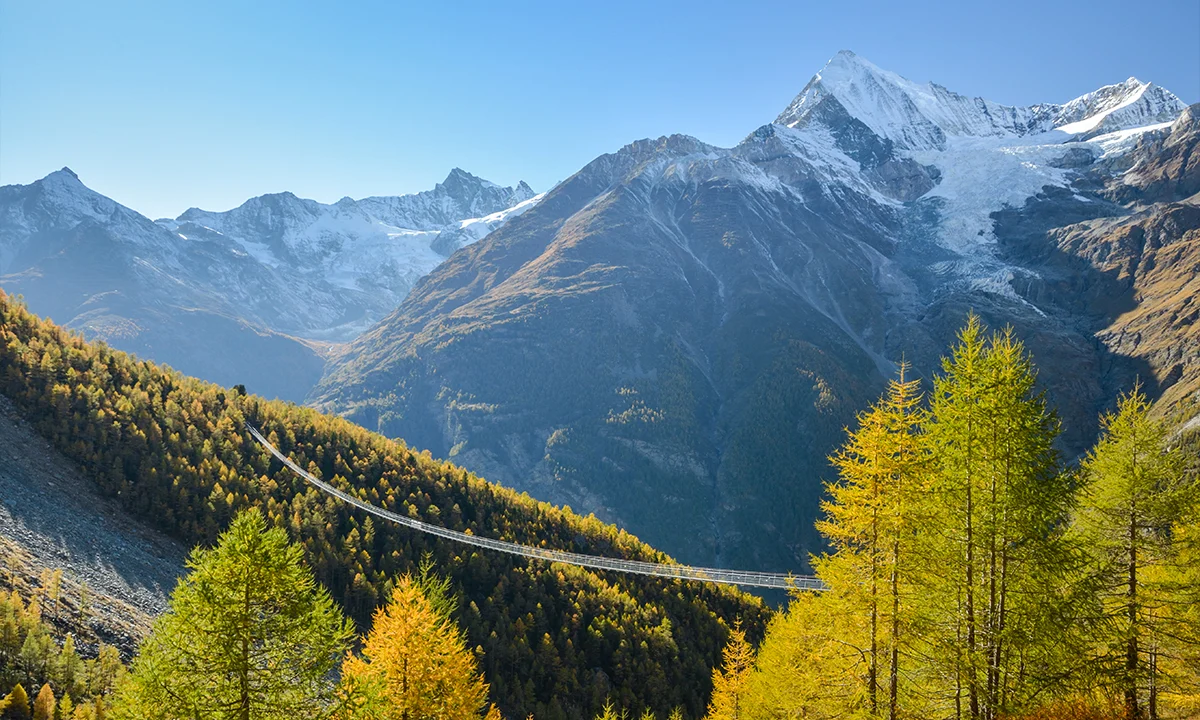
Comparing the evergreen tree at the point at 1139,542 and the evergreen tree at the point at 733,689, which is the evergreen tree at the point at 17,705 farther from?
the evergreen tree at the point at 1139,542

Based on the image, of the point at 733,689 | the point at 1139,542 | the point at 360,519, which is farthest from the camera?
the point at 360,519

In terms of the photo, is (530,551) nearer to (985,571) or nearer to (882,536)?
(882,536)

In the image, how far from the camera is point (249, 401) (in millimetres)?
70500

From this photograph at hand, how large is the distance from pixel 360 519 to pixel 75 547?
25149 millimetres

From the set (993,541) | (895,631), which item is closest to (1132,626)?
(993,541)

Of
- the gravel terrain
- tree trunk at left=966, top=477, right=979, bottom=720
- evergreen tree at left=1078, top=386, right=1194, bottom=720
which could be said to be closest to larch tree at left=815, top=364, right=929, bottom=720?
tree trunk at left=966, top=477, right=979, bottom=720

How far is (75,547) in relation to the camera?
3600 cm

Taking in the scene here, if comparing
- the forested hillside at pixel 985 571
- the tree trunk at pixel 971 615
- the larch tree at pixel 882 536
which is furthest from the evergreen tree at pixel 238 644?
the tree trunk at pixel 971 615

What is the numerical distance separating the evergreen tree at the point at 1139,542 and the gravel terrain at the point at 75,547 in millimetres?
37400

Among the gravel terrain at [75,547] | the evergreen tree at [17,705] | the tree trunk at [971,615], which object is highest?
the tree trunk at [971,615]

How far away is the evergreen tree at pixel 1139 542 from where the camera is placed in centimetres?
1761

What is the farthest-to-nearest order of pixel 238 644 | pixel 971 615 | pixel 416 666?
pixel 416 666 → pixel 971 615 → pixel 238 644

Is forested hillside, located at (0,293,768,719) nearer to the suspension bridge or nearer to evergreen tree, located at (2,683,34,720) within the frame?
the suspension bridge

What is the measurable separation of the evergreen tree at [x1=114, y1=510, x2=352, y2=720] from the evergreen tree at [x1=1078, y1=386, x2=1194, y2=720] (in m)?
19.7
